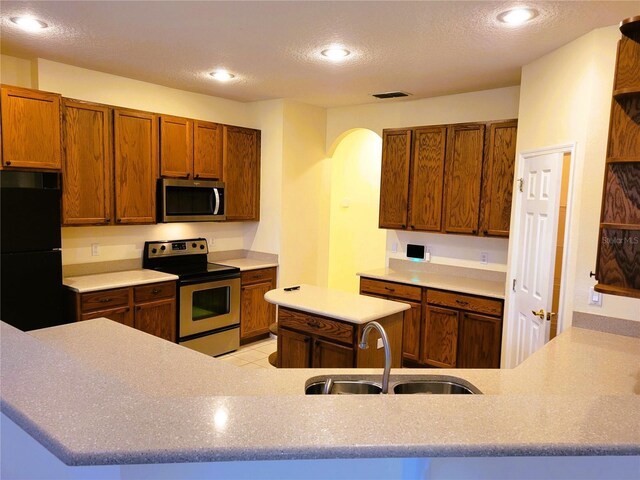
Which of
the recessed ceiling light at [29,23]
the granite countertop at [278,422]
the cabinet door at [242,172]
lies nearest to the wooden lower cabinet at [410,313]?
the cabinet door at [242,172]

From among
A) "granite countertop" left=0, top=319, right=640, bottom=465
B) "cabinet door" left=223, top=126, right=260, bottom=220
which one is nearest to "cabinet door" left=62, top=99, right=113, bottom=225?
"cabinet door" left=223, top=126, right=260, bottom=220

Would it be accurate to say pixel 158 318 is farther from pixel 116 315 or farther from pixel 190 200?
pixel 190 200

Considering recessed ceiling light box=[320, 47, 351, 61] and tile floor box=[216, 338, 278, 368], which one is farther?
tile floor box=[216, 338, 278, 368]

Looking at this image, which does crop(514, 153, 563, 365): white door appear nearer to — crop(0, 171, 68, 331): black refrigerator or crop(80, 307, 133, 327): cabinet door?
crop(80, 307, 133, 327): cabinet door

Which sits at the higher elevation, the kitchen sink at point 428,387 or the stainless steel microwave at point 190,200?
the stainless steel microwave at point 190,200

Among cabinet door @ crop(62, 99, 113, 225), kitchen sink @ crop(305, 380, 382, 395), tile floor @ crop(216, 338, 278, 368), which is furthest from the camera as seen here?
tile floor @ crop(216, 338, 278, 368)

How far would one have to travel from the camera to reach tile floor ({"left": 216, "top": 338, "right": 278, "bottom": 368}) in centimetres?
446

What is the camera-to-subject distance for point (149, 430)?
3.41 ft

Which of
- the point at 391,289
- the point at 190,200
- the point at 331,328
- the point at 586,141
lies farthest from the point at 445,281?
the point at 190,200

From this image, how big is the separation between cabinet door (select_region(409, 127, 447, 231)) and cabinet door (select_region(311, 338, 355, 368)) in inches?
72.0

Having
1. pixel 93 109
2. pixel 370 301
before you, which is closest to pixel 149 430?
pixel 370 301

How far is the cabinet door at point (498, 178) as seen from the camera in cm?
390

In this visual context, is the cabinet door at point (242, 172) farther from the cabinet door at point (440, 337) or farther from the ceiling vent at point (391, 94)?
the cabinet door at point (440, 337)

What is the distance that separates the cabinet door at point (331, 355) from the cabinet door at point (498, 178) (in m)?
1.84
